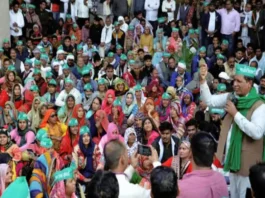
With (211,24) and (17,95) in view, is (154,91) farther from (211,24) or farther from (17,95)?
(211,24)

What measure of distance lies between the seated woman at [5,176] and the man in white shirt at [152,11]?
10381 millimetres

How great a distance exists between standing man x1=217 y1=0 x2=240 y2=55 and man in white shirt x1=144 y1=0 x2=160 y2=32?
1933 millimetres

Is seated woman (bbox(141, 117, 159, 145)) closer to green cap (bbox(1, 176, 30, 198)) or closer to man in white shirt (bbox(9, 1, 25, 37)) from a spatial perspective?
green cap (bbox(1, 176, 30, 198))

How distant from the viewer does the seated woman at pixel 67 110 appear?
10.7 metres

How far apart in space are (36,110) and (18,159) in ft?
10.5

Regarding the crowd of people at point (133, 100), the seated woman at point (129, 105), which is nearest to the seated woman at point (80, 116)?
the crowd of people at point (133, 100)

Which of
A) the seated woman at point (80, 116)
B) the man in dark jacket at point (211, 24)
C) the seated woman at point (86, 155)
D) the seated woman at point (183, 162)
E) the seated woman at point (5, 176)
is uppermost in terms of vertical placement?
the man in dark jacket at point (211, 24)

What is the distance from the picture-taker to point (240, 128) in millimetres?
5625

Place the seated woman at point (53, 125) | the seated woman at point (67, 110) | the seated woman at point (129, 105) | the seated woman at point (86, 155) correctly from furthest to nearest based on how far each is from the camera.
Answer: the seated woman at point (129, 105) → the seated woman at point (67, 110) → the seated woman at point (53, 125) → the seated woman at point (86, 155)

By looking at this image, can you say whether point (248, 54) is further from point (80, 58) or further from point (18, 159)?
point (18, 159)

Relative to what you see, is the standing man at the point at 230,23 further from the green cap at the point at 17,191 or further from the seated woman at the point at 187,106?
the green cap at the point at 17,191

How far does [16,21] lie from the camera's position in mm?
15992

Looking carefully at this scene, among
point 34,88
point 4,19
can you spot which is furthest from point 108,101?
point 4,19

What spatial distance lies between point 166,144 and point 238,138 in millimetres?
2759
